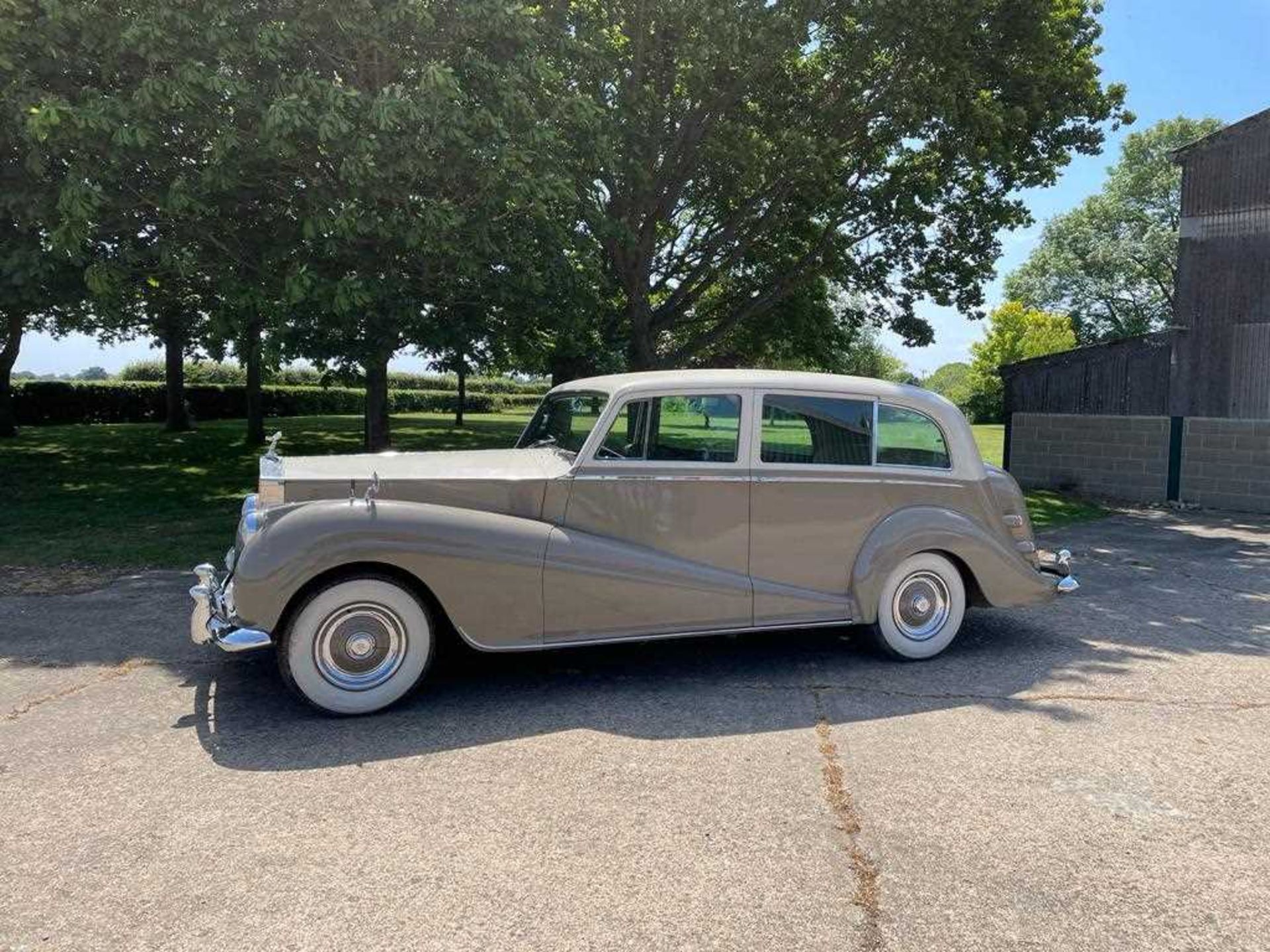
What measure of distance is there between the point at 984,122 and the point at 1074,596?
25.0 ft

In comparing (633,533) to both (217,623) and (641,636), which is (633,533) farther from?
(217,623)

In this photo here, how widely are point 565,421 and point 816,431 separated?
1534mm

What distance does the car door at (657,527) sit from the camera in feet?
14.6

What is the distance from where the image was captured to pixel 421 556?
4168 mm

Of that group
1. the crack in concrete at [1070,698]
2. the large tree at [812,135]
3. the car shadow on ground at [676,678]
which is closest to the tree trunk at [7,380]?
the large tree at [812,135]

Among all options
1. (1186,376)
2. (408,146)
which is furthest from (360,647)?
(1186,376)

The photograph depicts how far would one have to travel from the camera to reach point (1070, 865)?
2900mm

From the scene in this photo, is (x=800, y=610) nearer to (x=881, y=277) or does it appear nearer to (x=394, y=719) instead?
(x=394, y=719)

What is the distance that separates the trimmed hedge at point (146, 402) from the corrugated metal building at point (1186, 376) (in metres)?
16.7

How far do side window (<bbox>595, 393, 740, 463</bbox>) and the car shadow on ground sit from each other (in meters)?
1.27

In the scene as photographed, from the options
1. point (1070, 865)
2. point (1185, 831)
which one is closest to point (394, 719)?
point (1070, 865)

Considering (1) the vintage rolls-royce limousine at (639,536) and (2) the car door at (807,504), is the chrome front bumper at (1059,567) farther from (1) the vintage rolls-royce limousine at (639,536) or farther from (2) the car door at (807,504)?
(2) the car door at (807,504)

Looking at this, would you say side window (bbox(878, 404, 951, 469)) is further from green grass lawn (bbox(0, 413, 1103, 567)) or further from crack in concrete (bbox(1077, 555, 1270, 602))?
green grass lawn (bbox(0, 413, 1103, 567))

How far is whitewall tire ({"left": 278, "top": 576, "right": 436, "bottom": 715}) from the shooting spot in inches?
161
